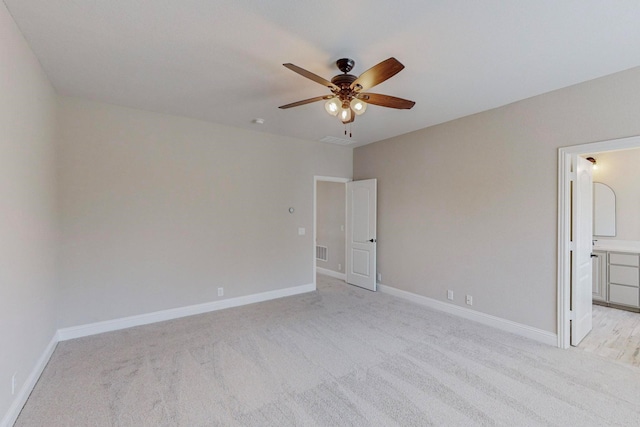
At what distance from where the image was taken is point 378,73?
208 centimetres

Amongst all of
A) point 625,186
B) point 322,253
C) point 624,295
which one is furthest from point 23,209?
point 625,186

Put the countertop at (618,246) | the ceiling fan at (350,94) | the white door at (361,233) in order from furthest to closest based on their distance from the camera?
the white door at (361,233) < the countertop at (618,246) < the ceiling fan at (350,94)

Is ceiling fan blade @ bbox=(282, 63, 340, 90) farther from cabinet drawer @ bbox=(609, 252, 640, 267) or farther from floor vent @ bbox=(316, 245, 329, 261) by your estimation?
cabinet drawer @ bbox=(609, 252, 640, 267)

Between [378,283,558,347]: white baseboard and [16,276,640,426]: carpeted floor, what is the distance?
0.13 m

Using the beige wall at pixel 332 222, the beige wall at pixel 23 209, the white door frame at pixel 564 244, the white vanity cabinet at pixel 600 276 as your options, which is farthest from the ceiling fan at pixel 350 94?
the white vanity cabinet at pixel 600 276

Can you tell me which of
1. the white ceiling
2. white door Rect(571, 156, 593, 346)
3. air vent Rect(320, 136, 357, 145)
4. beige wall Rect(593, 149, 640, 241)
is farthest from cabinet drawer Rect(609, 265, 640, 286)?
air vent Rect(320, 136, 357, 145)

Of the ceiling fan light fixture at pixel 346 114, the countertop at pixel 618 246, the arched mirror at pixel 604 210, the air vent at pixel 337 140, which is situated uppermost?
the air vent at pixel 337 140

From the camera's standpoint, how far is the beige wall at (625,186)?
444 centimetres

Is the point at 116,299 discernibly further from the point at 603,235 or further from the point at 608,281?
the point at 603,235

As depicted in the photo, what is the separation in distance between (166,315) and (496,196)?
454 cm

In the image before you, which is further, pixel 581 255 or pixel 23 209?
pixel 581 255

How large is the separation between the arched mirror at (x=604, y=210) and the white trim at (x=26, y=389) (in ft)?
24.2

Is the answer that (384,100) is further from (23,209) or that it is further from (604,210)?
(604,210)

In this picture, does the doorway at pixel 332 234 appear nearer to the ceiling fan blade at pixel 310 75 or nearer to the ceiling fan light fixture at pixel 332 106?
the ceiling fan light fixture at pixel 332 106
